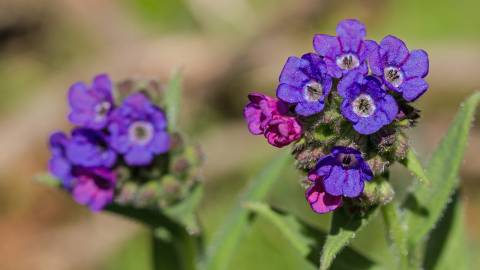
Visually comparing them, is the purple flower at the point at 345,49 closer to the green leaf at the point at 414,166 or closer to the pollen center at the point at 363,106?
the pollen center at the point at 363,106

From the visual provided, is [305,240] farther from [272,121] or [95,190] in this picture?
[95,190]

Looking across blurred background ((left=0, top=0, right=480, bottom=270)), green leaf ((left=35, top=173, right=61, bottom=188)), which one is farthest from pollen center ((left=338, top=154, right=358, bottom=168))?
blurred background ((left=0, top=0, right=480, bottom=270))

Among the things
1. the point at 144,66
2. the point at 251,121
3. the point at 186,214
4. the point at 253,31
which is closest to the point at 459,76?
the point at 253,31

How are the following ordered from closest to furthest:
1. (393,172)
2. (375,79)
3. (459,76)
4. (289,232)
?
(375,79) < (289,232) < (393,172) < (459,76)

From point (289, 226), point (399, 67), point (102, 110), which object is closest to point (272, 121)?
point (399, 67)

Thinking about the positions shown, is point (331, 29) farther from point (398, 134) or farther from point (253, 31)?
point (398, 134)

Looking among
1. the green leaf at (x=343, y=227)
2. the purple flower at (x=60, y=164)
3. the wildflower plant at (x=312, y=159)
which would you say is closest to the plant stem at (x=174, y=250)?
the wildflower plant at (x=312, y=159)
